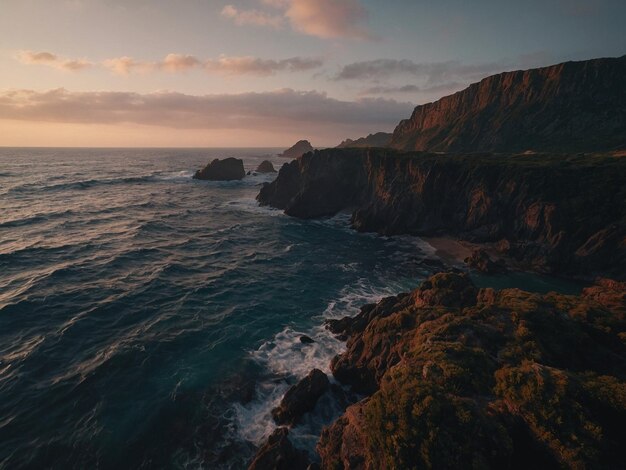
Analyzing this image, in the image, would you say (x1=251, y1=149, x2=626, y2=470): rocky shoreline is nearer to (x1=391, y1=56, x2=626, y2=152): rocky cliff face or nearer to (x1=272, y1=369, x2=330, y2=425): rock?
(x1=272, y1=369, x2=330, y2=425): rock

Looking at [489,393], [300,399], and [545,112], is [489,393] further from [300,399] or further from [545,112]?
[545,112]

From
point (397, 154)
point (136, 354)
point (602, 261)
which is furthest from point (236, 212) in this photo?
point (602, 261)

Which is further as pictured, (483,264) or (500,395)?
(483,264)

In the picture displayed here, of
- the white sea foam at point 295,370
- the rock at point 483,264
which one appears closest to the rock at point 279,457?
the white sea foam at point 295,370

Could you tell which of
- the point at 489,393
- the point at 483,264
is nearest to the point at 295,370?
the point at 489,393

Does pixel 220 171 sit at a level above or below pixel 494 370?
above

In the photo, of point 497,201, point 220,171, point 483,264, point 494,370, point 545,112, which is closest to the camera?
point 494,370
